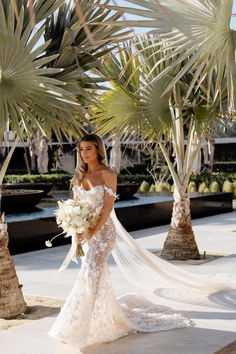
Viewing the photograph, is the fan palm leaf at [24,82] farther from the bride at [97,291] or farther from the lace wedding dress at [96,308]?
the lace wedding dress at [96,308]

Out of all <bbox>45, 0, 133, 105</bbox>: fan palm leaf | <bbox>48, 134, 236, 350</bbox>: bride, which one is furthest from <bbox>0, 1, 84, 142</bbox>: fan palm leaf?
<bbox>48, 134, 236, 350</bbox>: bride

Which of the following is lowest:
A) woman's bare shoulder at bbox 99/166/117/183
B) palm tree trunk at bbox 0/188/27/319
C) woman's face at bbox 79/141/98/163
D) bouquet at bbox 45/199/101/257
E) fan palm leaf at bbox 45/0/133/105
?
palm tree trunk at bbox 0/188/27/319

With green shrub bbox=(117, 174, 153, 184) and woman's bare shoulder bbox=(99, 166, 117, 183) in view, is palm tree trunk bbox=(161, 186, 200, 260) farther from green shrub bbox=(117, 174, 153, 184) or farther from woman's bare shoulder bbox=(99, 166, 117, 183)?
green shrub bbox=(117, 174, 153, 184)

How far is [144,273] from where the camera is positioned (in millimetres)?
6543

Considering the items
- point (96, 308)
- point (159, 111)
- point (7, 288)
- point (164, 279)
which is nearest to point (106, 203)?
point (96, 308)

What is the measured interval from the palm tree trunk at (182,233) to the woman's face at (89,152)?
4.32 metres

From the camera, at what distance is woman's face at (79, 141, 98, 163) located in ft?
15.6

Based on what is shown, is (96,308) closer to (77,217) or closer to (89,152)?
(77,217)

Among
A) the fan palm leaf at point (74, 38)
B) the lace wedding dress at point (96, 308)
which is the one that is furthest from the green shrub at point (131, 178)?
the lace wedding dress at point (96, 308)

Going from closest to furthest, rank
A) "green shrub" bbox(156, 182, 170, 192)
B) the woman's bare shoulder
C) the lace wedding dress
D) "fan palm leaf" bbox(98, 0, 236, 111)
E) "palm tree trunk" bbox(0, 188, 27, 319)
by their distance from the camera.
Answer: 1. "fan palm leaf" bbox(98, 0, 236, 111)
2. the lace wedding dress
3. the woman's bare shoulder
4. "palm tree trunk" bbox(0, 188, 27, 319)
5. "green shrub" bbox(156, 182, 170, 192)

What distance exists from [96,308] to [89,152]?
1330mm

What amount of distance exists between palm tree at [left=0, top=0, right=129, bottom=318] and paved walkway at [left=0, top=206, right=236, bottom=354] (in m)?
0.86

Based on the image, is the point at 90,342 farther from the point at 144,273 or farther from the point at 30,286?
the point at 30,286

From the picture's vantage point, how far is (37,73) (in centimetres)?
464
